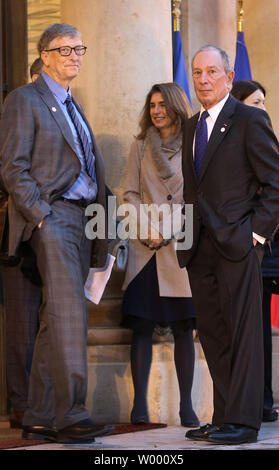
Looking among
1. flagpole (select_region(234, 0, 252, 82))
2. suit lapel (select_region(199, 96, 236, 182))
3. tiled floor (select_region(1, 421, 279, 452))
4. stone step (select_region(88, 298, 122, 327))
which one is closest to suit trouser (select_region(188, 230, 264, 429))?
tiled floor (select_region(1, 421, 279, 452))

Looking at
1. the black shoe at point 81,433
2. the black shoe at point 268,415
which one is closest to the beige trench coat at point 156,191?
the black shoe at point 268,415

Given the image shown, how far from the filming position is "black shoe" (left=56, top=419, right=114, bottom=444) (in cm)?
485

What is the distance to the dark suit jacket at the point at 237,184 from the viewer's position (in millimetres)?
4941

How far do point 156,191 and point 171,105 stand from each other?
1.77 feet

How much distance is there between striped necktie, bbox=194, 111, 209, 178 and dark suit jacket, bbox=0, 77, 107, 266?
0.61 metres

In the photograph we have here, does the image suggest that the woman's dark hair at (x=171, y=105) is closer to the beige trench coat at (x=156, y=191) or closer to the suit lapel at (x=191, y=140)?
the beige trench coat at (x=156, y=191)

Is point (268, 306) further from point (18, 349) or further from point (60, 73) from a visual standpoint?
point (60, 73)

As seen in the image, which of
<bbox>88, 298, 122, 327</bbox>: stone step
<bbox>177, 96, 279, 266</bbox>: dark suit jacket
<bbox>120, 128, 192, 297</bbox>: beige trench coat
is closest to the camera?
<bbox>177, 96, 279, 266</bbox>: dark suit jacket

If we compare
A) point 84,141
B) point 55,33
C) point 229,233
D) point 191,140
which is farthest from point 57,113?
point 229,233

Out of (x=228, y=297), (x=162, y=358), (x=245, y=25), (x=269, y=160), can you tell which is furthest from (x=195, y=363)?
(x=245, y=25)

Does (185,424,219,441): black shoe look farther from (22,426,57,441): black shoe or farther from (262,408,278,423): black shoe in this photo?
(262,408,278,423): black shoe

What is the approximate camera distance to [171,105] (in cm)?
628

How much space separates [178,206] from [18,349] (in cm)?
131

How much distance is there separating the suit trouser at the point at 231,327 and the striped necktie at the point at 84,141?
73 cm
